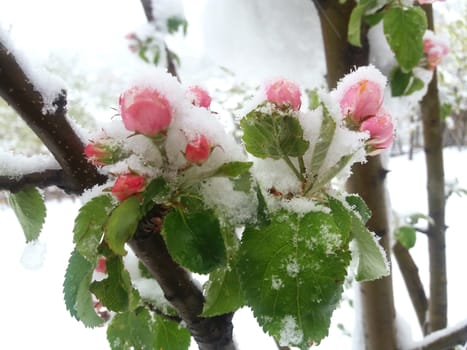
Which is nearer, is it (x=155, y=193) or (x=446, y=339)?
(x=155, y=193)

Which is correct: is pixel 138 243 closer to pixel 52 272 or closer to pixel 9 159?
pixel 9 159

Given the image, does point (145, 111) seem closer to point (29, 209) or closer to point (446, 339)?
point (29, 209)

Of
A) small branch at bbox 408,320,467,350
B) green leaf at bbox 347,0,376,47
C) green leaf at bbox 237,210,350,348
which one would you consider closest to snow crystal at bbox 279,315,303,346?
green leaf at bbox 237,210,350,348

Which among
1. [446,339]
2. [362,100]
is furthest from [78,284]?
[446,339]

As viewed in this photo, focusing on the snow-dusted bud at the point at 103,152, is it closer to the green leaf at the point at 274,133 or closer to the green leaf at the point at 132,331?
the green leaf at the point at 274,133

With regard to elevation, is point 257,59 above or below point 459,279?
above

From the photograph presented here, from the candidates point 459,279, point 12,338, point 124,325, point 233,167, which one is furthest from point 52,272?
point 233,167

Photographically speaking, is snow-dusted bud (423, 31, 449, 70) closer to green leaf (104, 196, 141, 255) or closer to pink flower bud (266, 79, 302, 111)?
pink flower bud (266, 79, 302, 111)
